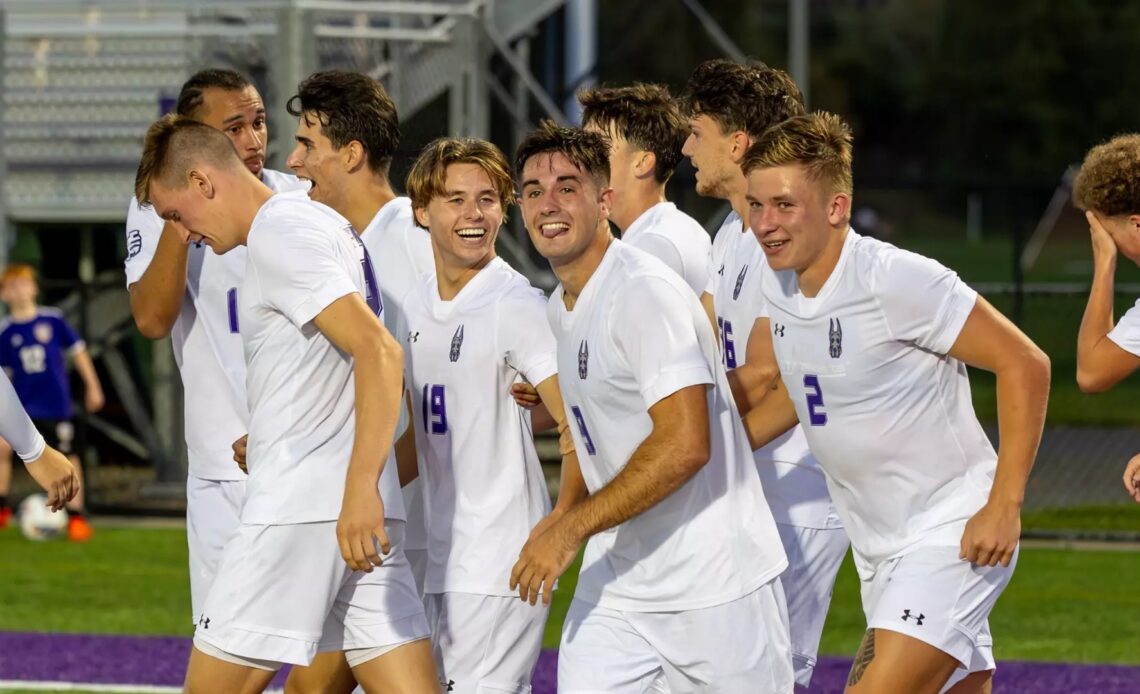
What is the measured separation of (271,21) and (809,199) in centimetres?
1236

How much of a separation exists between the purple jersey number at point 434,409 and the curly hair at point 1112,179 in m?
2.04

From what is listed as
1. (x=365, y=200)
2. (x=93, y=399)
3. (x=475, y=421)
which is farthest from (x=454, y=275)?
(x=93, y=399)

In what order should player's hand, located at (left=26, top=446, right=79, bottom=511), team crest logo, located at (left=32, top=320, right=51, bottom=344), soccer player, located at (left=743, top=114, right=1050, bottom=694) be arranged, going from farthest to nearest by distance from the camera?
team crest logo, located at (left=32, top=320, right=51, bottom=344), player's hand, located at (left=26, top=446, right=79, bottom=511), soccer player, located at (left=743, top=114, right=1050, bottom=694)

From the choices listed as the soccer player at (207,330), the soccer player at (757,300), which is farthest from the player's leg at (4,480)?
the soccer player at (757,300)

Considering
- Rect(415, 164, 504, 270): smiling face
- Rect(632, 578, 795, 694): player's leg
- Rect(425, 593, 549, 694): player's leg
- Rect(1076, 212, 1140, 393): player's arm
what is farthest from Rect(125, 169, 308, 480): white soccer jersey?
Rect(1076, 212, 1140, 393): player's arm

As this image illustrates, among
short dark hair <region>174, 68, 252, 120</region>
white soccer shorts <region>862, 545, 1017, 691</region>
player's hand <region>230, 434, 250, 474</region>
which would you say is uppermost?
short dark hair <region>174, 68, 252, 120</region>

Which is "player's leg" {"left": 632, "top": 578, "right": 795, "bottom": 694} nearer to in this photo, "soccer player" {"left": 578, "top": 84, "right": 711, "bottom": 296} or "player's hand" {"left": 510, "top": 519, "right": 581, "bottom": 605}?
"player's hand" {"left": 510, "top": 519, "right": 581, "bottom": 605}

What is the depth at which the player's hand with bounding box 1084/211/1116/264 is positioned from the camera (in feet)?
20.4

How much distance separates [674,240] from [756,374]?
75 centimetres

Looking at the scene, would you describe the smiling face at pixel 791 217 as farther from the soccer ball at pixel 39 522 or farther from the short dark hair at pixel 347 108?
the soccer ball at pixel 39 522

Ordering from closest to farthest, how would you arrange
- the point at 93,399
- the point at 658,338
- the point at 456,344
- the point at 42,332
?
the point at 658,338 < the point at 456,344 < the point at 93,399 < the point at 42,332

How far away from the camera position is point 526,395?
19.7ft

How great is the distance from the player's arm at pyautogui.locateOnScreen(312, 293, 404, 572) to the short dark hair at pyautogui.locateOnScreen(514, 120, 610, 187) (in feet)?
2.40

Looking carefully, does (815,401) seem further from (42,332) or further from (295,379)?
(42,332)
